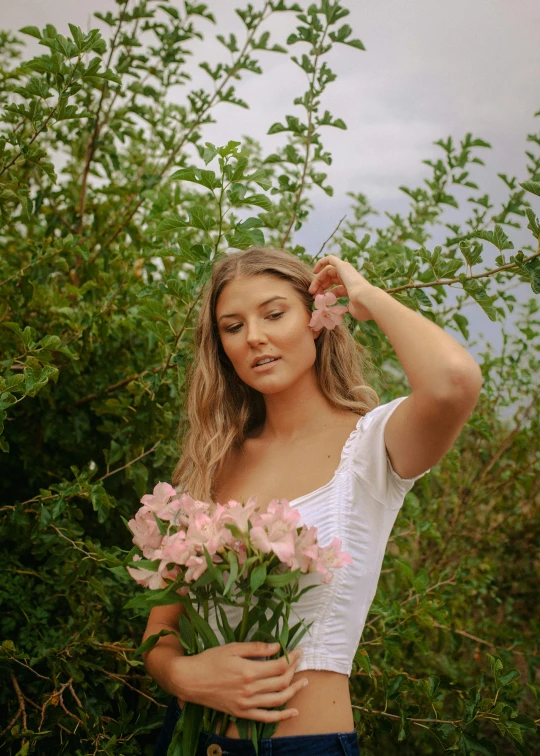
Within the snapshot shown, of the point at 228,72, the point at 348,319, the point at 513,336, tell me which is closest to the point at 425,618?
the point at 348,319

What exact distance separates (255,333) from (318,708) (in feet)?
2.93

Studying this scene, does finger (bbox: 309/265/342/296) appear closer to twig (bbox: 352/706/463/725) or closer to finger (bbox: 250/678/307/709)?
finger (bbox: 250/678/307/709)

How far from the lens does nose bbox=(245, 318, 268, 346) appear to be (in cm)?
172

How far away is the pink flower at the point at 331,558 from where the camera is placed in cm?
134

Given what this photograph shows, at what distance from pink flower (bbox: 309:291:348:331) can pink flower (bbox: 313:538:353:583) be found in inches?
24.3

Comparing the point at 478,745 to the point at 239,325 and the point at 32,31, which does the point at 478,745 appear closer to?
the point at 239,325

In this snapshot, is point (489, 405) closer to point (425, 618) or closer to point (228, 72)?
point (425, 618)

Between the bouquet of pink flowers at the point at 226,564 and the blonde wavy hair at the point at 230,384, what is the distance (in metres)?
0.39

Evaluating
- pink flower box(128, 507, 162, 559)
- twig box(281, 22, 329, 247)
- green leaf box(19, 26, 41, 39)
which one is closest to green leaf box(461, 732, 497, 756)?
pink flower box(128, 507, 162, 559)

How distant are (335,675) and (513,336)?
2.38 m

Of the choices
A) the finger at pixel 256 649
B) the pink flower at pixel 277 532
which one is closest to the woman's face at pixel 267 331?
the pink flower at pixel 277 532

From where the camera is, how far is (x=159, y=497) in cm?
150

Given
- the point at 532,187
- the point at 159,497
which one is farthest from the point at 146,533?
the point at 532,187

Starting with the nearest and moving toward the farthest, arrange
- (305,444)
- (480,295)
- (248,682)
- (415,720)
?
(248,682)
(480,295)
(305,444)
(415,720)
